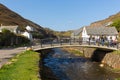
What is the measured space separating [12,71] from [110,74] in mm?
17725

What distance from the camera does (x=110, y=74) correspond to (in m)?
40.2

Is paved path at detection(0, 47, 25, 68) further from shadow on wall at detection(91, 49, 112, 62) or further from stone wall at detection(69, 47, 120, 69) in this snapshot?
shadow on wall at detection(91, 49, 112, 62)

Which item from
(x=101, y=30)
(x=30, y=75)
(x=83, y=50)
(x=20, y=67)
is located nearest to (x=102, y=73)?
(x=20, y=67)

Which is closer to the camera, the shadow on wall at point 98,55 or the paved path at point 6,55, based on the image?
the paved path at point 6,55

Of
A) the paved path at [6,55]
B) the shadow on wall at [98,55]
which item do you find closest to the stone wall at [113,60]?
the shadow on wall at [98,55]

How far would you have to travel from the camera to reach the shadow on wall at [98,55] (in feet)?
189

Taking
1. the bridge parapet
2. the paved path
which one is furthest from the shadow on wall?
the paved path

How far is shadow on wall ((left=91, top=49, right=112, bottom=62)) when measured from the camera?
57550mm

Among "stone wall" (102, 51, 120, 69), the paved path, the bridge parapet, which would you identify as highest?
the bridge parapet

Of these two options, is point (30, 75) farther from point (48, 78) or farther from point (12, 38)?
point (12, 38)

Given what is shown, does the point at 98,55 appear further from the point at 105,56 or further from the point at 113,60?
the point at 113,60

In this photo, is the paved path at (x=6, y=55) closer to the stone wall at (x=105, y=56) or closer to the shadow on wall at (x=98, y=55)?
the stone wall at (x=105, y=56)

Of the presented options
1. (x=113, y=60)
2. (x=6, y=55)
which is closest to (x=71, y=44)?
(x=113, y=60)

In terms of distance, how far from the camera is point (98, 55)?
60.0 metres
